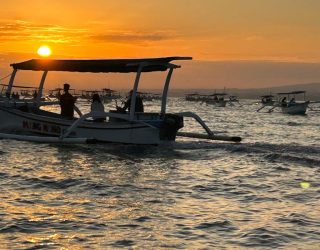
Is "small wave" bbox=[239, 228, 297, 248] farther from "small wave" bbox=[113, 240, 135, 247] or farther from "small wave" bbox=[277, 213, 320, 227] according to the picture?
"small wave" bbox=[113, 240, 135, 247]

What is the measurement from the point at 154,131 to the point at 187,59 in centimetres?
289

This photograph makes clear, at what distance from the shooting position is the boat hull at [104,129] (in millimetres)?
17141

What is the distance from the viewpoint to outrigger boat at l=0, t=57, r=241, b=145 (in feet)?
55.9

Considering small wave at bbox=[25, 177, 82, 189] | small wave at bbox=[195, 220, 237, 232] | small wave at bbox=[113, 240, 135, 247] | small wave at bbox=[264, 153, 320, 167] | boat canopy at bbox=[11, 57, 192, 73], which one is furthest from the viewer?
boat canopy at bbox=[11, 57, 192, 73]

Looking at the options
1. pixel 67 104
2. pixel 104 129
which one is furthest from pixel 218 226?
pixel 67 104

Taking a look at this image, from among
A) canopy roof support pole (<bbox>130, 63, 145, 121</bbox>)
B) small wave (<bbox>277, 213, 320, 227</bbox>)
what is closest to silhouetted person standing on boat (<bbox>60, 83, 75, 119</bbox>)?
canopy roof support pole (<bbox>130, 63, 145, 121</bbox>)

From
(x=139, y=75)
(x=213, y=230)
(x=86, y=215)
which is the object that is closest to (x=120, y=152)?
(x=139, y=75)

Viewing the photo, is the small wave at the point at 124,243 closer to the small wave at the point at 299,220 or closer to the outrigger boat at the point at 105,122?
the small wave at the point at 299,220

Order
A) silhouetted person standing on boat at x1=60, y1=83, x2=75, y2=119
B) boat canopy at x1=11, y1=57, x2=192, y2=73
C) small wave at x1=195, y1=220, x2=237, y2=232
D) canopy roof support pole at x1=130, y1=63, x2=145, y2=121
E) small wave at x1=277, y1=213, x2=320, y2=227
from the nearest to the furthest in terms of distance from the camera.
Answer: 1. small wave at x1=195, y1=220, x2=237, y2=232
2. small wave at x1=277, y1=213, x2=320, y2=227
3. canopy roof support pole at x1=130, y1=63, x2=145, y2=121
4. boat canopy at x1=11, y1=57, x2=192, y2=73
5. silhouetted person standing on boat at x1=60, y1=83, x2=75, y2=119

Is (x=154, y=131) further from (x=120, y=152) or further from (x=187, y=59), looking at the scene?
(x=187, y=59)

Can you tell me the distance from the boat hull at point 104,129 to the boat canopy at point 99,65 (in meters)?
2.15

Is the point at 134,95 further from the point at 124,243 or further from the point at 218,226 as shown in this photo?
the point at 124,243

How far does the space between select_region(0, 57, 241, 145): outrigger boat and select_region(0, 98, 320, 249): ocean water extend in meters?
1.05

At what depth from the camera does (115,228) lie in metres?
7.51
